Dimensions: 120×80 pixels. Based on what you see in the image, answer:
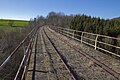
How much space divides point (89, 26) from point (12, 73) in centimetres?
2128

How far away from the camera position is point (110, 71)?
1038 cm

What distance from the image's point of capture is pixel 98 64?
1200 centimetres

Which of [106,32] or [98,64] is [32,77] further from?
[106,32]

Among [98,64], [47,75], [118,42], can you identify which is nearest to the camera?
[47,75]

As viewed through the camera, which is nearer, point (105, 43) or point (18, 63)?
point (18, 63)

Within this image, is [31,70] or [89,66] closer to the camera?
[31,70]

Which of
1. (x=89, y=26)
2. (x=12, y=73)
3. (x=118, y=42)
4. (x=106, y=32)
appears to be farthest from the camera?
(x=89, y=26)

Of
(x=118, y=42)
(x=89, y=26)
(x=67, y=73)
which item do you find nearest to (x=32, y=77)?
(x=67, y=73)

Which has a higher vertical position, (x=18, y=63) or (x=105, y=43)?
(x=105, y=43)

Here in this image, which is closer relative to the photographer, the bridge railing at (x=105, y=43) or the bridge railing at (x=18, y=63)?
the bridge railing at (x=18, y=63)

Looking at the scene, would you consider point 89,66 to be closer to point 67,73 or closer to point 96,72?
point 96,72

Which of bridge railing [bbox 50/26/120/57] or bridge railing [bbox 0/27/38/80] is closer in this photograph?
bridge railing [bbox 0/27/38/80]

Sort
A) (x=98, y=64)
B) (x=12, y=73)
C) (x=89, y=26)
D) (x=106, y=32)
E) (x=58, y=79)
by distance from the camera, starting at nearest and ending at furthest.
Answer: (x=58, y=79) → (x=12, y=73) → (x=98, y=64) → (x=106, y=32) → (x=89, y=26)

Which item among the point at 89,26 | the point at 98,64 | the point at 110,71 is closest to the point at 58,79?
the point at 110,71
